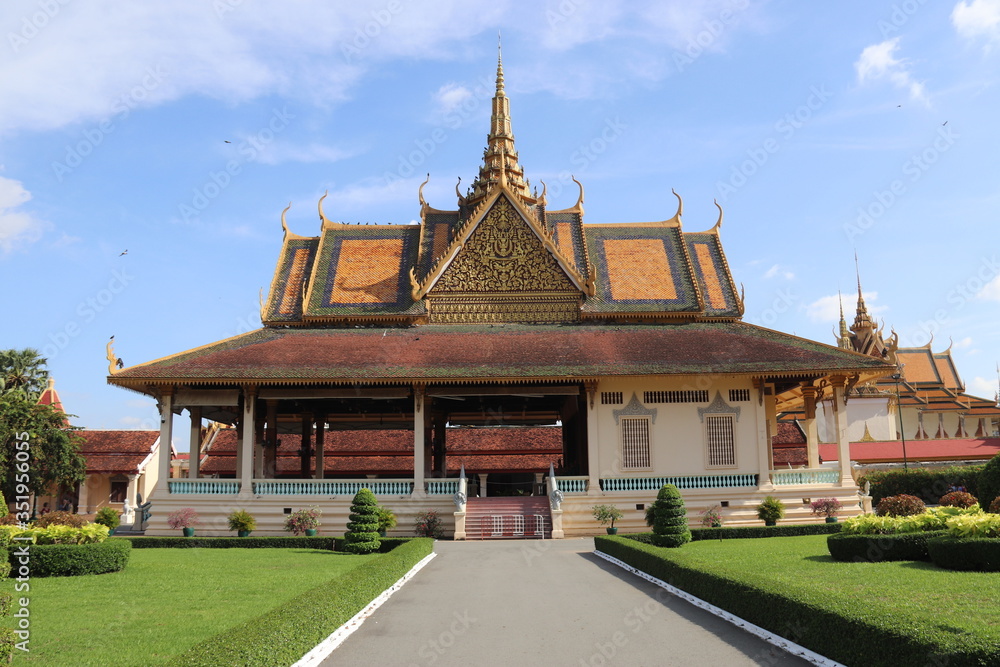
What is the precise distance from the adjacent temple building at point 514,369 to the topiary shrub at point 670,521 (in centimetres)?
454

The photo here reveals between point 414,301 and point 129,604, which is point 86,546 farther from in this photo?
point 414,301

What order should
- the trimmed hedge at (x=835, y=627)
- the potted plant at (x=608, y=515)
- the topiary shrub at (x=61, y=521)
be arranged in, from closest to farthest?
the trimmed hedge at (x=835, y=627) < the topiary shrub at (x=61, y=521) < the potted plant at (x=608, y=515)

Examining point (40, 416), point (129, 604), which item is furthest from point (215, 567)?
point (40, 416)

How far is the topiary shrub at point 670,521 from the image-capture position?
18172 millimetres

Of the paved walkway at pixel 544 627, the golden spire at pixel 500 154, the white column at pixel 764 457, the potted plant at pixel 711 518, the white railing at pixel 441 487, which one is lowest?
the paved walkway at pixel 544 627

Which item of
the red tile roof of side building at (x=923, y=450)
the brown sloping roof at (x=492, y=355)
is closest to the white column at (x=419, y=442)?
the brown sloping roof at (x=492, y=355)

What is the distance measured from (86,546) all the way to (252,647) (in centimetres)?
837

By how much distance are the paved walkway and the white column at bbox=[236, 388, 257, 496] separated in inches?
433

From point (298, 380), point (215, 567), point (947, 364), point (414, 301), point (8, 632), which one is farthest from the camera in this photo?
point (947, 364)

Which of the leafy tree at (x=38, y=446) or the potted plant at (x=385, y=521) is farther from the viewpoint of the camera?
the leafy tree at (x=38, y=446)

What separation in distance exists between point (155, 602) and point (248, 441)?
45.1 feet

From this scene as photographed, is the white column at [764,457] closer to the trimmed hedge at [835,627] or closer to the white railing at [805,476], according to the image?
the white railing at [805,476]

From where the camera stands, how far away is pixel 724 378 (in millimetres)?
23797

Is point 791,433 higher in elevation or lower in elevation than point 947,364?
lower
